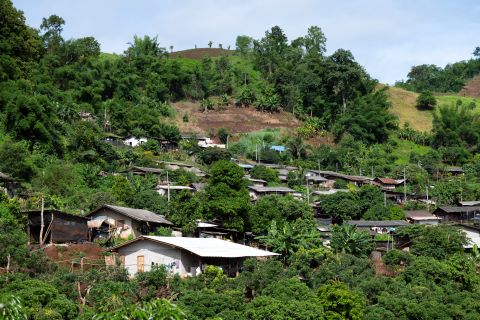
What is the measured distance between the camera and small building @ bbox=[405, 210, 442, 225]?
151ft

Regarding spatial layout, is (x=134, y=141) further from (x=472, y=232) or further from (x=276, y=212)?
(x=472, y=232)

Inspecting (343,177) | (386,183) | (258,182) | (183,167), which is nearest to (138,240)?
(183,167)

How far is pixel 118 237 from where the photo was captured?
3369 cm

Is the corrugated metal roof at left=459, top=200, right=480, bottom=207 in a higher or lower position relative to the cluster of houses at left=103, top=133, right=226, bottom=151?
lower

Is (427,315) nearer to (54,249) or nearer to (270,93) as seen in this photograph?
(54,249)

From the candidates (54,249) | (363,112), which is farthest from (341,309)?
(363,112)

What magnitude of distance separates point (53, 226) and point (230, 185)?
1058 cm

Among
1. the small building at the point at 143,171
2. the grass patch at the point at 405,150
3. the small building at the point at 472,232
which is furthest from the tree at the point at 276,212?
the grass patch at the point at 405,150

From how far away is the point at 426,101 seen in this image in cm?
8388

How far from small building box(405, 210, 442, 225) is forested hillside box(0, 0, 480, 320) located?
0.49ft

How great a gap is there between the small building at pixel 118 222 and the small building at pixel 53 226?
84.7 inches

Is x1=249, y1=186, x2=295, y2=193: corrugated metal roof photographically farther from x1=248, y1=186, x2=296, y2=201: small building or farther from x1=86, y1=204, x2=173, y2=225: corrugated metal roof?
x1=86, y1=204, x2=173, y2=225: corrugated metal roof

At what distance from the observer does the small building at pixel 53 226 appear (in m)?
30.9

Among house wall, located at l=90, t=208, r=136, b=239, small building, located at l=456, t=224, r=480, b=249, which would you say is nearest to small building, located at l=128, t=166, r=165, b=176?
house wall, located at l=90, t=208, r=136, b=239
